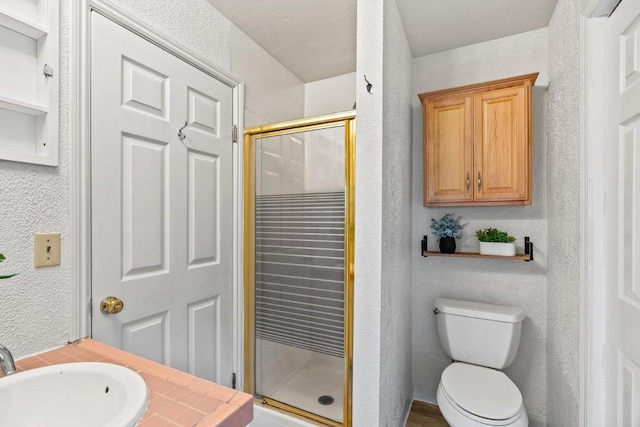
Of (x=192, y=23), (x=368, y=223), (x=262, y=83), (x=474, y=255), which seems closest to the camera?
(x=368, y=223)

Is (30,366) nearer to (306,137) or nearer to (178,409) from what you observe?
(178,409)

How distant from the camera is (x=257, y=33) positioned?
1.96 m

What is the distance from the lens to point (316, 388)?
179 centimetres

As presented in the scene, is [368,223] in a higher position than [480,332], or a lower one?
higher

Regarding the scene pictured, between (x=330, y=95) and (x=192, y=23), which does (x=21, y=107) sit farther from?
(x=330, y=95)

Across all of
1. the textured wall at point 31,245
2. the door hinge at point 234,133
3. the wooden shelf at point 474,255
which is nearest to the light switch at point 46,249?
the textured wall at point 31,245

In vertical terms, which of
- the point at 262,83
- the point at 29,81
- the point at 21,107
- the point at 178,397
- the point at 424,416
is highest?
the point at 262,83

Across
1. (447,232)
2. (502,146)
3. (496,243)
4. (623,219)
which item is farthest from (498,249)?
(623,219)

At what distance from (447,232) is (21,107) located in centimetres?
209

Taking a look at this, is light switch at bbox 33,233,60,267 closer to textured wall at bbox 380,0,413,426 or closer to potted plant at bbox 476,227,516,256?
textured wall at bbox 380,0,413,426

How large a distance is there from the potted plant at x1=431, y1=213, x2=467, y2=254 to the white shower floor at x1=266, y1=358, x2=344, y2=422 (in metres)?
0.97

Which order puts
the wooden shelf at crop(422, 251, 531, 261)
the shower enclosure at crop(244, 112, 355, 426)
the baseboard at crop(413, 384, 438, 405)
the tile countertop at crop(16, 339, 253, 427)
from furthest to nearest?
1. the baseboard at crop(413, 384, 438, 405)
2. the wooden shelf at crop(422, 251, 531, 261)
3. the shower enclosure at crop(244, 112, 355, 426)
4. the tile countertop at crop(16, 339, 253, 427)

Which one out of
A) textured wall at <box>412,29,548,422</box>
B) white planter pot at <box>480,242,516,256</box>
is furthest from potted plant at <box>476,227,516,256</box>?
textured wall at <box>412,29,548,422</box>

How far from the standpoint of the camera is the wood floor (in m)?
1.89
